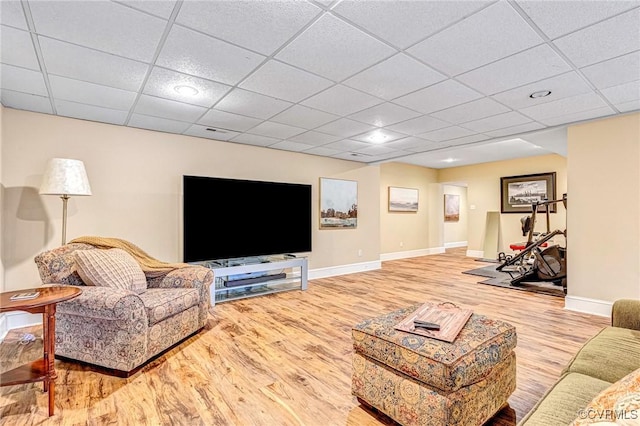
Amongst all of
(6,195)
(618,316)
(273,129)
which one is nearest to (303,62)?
(273,129)

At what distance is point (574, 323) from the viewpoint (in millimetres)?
3344

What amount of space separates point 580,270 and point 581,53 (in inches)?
109

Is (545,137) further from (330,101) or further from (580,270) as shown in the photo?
(330,101)

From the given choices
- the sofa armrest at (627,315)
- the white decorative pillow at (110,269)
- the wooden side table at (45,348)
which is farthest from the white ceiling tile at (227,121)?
the sofa armrest at (627,315)

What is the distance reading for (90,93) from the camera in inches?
112

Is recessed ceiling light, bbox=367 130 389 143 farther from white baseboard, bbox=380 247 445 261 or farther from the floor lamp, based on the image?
white baseboard, bbox=380 247 445 261

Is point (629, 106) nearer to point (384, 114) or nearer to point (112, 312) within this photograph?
point (384, 114)

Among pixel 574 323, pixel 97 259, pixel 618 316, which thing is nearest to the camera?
pixel 618 316

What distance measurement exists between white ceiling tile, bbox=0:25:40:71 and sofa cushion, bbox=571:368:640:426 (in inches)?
126

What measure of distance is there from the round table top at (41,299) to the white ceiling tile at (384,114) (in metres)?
3.02

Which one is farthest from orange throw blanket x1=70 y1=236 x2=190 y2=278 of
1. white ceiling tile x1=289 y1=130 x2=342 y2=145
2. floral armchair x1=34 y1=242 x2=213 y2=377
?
white ceiling tile x1=289 y1=130 x2=342 y2=145

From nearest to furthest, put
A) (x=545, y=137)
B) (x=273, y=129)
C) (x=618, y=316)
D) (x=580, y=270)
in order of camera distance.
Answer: (x=618, y=316)
(x=580, y=270)
(x=273, y=129)
(x=545, y=137)

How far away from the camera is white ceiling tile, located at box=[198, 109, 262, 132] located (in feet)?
11.4

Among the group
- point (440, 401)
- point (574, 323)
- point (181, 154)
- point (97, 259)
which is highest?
point (181, 154)
